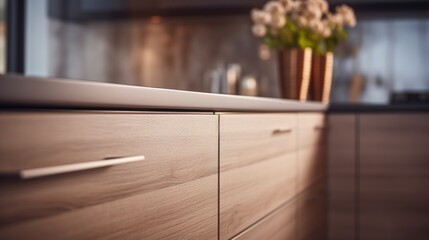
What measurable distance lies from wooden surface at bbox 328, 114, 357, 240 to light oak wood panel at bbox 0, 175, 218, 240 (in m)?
1.59

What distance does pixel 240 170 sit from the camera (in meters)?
1.48

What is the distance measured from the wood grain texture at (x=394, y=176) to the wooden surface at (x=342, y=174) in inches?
1.6

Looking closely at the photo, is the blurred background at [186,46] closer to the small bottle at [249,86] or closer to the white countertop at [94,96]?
the small bottle at [249,86]

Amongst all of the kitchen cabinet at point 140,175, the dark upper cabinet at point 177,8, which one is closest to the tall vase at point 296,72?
the dark upper cabinet at point 177,8

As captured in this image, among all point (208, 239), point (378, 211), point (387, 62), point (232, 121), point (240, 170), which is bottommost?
point (378, 211)

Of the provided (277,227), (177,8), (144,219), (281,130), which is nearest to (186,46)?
(177,8)

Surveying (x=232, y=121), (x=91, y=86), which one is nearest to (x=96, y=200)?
(x=91, y=86)

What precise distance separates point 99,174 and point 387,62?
2731 millimetres

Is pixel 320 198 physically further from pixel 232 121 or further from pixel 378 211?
pixel 232 121

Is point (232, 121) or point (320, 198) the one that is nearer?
point (232, 121)

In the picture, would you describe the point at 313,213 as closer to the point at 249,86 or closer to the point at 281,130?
the point at 281,130

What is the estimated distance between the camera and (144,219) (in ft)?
3.21

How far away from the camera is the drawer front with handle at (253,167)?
1.38 m

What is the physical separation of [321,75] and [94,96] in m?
2.15
